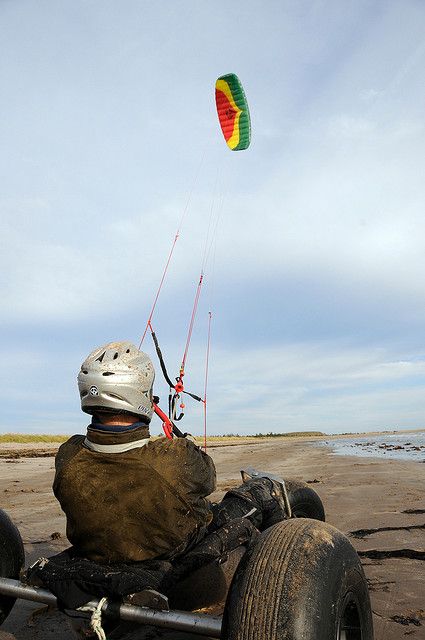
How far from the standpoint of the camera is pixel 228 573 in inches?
126

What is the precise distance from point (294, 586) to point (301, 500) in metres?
2.25

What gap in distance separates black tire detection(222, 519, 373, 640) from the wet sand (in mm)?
1292

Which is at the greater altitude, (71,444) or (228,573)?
(71,444)

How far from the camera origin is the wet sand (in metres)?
3.49

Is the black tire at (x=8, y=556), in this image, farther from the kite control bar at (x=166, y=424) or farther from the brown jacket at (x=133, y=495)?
the kite control bar at (x=166, y=424)

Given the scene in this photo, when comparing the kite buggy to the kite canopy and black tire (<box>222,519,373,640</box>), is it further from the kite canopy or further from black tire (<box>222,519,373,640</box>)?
the kite canopy

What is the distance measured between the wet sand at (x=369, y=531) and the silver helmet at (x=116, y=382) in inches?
65.4

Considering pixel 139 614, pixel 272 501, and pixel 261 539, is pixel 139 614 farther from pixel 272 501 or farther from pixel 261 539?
pixel 272 501

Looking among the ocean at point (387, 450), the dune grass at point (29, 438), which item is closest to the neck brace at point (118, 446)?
the ocean at point (387, 450)

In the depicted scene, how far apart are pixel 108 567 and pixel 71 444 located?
72 centimetres

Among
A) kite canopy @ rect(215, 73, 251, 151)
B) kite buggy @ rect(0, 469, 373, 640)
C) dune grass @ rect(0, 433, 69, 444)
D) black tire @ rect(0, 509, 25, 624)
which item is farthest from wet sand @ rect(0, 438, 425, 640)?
dune grass @ rect(0, 433, 69, 444)

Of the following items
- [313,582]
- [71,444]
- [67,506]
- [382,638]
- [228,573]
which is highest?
[71,444]

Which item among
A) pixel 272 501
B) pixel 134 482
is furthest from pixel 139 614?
pixel 272 501

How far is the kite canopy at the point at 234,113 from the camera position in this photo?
13023mm
